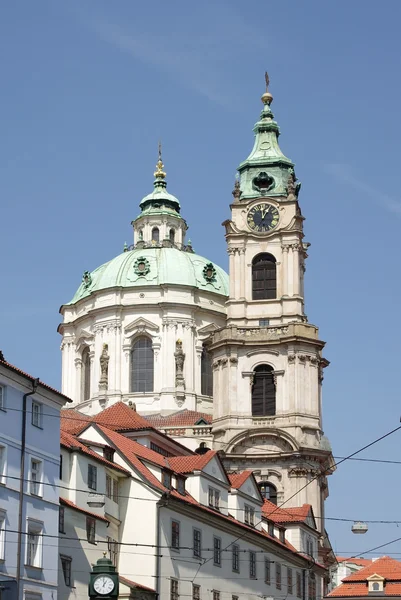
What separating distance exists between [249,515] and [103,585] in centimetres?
3592

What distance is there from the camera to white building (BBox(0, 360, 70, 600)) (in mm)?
49000

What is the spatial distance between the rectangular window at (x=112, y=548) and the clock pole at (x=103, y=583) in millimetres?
18873

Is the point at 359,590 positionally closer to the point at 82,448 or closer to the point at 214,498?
the point at 214,498

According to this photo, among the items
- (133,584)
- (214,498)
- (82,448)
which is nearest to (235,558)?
(214,498)

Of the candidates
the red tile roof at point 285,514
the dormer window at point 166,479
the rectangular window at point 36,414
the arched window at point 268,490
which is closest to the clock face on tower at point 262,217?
the arched window at point 268,490

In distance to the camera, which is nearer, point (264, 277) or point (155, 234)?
point (264, 277)

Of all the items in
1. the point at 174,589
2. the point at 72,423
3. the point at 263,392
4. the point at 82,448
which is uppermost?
the point at 263,392

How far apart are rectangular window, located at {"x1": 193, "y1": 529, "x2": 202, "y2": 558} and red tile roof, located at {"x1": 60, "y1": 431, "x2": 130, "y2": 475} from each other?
5156 millimetres

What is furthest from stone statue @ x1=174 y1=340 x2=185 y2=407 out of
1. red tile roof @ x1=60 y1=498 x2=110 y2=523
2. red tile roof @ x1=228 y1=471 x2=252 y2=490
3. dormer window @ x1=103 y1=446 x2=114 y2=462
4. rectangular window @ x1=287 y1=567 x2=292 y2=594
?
red tile roof @ x1=60 y1=498 x2=110 y2=523

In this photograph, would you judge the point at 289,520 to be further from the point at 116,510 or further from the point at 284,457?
the point at 116,510

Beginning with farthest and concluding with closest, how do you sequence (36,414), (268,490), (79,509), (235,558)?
(268,490)
(235,558)
(79,509)
(36,414)

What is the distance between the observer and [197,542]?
210 ft

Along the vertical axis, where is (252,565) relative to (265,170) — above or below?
below

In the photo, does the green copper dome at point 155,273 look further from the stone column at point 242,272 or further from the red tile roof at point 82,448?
the red tile roof at point 82,448
